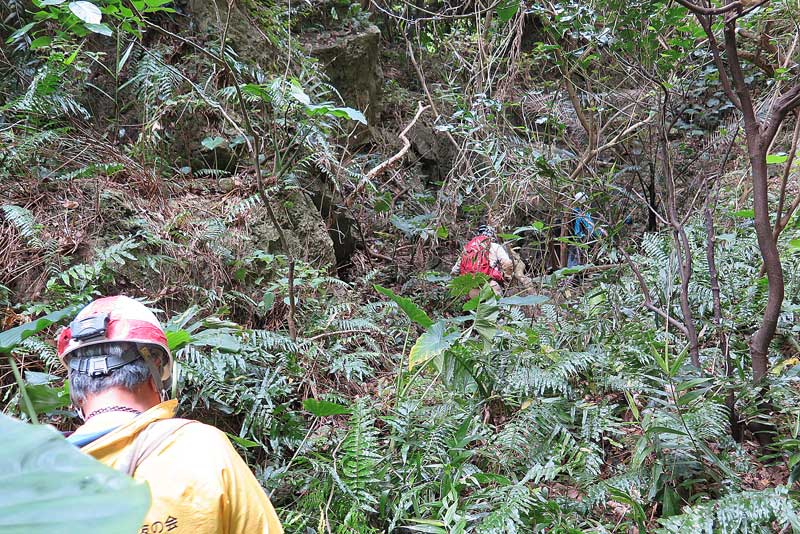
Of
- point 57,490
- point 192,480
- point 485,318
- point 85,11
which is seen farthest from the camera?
point 485,318

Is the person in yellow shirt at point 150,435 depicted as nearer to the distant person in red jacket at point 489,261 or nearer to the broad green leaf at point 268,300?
the broad green leaf at point 268,300

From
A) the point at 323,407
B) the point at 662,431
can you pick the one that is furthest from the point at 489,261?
the point at 662,431

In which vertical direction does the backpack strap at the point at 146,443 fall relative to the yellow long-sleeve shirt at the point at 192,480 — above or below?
above


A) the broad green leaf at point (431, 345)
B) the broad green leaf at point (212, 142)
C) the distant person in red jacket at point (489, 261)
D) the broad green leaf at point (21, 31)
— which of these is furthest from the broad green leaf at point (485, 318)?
the broad green leaf at point (212, 142)

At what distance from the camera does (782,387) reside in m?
2.49

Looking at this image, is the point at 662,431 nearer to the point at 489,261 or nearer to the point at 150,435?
the point at 150,435

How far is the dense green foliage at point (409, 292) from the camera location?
A: 2557mm

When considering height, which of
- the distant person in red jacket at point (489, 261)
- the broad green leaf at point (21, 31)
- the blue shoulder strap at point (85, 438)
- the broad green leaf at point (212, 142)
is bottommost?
the distant person in red jacket at point (489, 261)

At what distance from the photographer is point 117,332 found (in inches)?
55.8

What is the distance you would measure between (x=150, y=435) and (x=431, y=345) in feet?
6.32

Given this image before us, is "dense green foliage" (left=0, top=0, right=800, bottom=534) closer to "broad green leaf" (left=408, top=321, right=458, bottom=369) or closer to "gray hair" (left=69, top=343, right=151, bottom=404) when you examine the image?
"broad green leaf" (left=408, top=321, right=458, bottom=369)

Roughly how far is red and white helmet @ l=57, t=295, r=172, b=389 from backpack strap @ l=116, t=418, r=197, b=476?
0.26m

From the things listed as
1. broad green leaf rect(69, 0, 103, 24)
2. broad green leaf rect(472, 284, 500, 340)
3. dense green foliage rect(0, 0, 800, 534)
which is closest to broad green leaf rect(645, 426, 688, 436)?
dense green foliage rect(0, 0, 800, 534)

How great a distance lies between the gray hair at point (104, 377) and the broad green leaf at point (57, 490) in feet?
3.83
